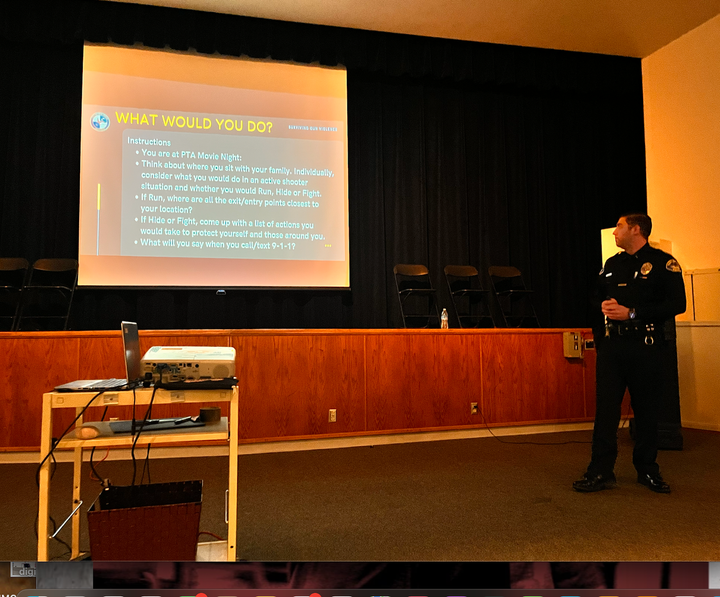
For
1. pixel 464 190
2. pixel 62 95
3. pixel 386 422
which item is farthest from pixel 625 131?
pixel 62 95

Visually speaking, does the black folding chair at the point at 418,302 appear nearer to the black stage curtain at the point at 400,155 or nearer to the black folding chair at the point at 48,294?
the black stage curtain at the point at 400,155

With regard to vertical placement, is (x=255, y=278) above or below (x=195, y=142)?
below

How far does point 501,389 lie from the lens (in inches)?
162

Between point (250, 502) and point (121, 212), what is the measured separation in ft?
9.58

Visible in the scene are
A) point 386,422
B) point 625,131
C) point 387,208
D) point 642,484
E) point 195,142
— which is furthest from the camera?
point 625,131

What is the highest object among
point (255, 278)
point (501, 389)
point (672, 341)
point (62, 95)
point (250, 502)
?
point (62, 95)

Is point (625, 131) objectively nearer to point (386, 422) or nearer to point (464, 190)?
point (464, 190)

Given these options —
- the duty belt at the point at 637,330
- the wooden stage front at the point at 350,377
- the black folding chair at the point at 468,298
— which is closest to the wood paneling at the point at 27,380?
the wooden stage front at the point at 350,377

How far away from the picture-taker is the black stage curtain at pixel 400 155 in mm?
4469

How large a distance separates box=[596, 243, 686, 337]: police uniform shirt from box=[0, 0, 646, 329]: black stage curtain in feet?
7.64

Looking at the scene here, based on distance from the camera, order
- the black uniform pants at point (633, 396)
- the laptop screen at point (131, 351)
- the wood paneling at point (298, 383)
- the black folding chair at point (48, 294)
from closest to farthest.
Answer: the laptop screen at point (131, 351), the black uniform pants at point (633, 396), the wood paneling at point (298, 383), the black folding chair at point (48, 294)

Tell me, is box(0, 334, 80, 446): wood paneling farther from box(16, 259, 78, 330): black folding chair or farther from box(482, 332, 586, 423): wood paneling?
box(482, 332, 586, 423): wood paneling

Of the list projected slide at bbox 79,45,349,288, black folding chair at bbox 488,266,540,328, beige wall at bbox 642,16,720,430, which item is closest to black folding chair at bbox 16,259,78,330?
projected slide at bbox 79,45,349,288

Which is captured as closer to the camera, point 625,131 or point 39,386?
point 39,386
